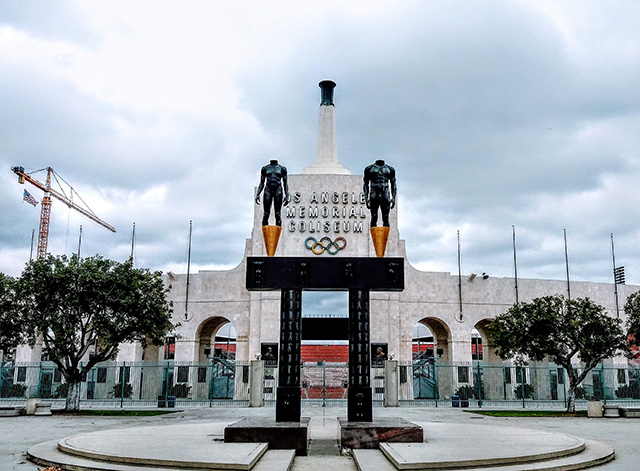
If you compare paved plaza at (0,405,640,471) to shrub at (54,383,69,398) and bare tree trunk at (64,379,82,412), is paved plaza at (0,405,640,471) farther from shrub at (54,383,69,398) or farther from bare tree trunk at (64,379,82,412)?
shrub at (54,383,69,398)

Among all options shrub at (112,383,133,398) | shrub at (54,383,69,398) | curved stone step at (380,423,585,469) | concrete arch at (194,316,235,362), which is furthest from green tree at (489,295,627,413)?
shrub at (54,383,69,398)

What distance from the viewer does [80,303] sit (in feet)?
93.1

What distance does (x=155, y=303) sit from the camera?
29547 millimetres

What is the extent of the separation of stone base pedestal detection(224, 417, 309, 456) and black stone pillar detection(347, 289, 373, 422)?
6.74 feet

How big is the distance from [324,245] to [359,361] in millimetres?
28010

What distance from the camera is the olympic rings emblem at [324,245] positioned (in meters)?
43.7

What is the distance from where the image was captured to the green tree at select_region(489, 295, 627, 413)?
29797 mm

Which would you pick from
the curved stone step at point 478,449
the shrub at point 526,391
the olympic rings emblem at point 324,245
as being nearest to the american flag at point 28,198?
the olympic rings emblem at point 324,245

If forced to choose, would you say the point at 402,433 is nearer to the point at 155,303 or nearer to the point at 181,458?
the point at 181,458

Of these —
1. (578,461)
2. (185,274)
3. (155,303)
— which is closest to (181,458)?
(578,461)

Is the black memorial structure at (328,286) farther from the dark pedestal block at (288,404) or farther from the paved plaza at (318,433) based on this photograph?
the paved plaza at (318,433)

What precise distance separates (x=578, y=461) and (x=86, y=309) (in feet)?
77.2

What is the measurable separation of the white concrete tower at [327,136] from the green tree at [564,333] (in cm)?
1933

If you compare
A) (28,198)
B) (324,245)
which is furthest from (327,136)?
(28,198)
